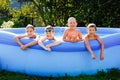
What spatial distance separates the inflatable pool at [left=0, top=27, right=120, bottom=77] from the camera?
5.91 meters

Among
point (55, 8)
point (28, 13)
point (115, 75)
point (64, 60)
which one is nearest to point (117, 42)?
point (115, 75)

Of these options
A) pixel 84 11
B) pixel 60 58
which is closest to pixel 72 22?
pixel 60 58

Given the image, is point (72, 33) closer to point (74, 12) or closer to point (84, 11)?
point (84, 11)

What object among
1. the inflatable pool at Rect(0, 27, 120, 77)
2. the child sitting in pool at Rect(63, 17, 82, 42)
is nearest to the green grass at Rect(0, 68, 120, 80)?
the inflatable pool at Rect(0, 27, 120, 77)

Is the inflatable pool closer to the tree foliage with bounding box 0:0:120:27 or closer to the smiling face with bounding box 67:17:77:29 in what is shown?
the smiling face with bounding box 67:17:77:29

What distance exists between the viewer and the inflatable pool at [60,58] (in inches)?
233

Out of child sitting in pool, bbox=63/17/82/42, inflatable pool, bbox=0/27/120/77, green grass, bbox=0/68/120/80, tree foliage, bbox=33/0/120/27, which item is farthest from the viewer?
tree foliage, bbox=33/0/120/27

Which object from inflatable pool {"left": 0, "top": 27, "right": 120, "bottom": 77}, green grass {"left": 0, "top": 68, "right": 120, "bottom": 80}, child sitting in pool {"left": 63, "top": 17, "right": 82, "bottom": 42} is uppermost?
child sitting in pool {"left": 63, "top": 17, "right": 82, "bottom": 42}

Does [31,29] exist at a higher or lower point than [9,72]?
higher

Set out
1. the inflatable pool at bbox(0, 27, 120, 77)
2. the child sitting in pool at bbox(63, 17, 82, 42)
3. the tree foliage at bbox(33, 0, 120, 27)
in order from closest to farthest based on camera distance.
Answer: the inflatable pool at bbox(0, 27, 120, 77) < the child sitting in pool at bbox(63, 17, 82, 42) < the tree foliage at bbox(33, 0, 120, 27)

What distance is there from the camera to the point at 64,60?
593 centimetres

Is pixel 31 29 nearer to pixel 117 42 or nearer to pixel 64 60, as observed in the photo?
pixel 64 60

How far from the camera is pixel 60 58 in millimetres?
5941

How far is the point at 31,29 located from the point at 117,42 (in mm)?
1552
